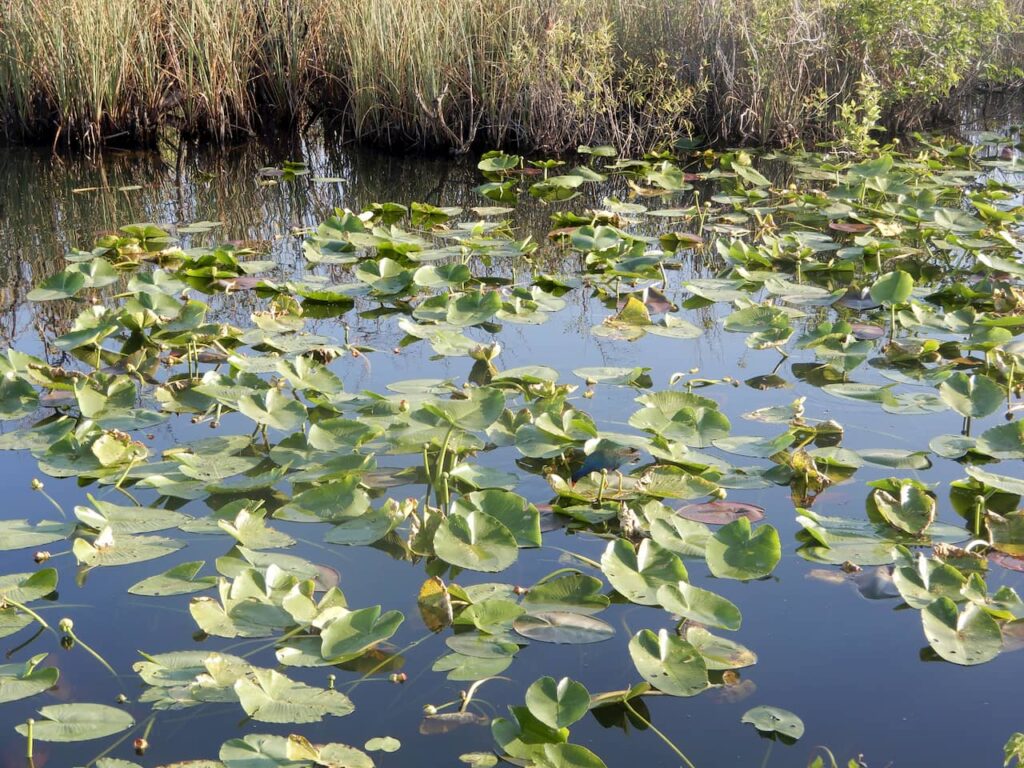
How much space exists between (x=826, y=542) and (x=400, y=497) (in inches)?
31.9

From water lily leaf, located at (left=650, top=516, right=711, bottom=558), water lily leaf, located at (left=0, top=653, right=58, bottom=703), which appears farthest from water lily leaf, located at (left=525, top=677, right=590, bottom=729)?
water lily leaf, located at (left=0, top=653, right=58, bottom=703)

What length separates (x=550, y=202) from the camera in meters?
4.93

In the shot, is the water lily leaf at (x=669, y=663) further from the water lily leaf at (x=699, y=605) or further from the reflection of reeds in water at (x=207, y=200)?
the reflection of reeds in water at (x=207, y=200)

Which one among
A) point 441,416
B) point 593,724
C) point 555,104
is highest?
point 555,104

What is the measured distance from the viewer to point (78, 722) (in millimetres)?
1451

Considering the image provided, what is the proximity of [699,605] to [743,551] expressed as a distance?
0.61 ft

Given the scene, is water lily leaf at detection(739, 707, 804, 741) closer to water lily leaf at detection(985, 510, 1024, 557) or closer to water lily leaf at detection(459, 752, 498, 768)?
water lily leaf at detection(459, 752, 498, 768)

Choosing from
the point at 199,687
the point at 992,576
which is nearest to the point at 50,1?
the point at 199,687

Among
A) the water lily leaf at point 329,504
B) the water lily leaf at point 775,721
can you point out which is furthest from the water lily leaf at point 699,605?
the water lily leaf at point 329,504

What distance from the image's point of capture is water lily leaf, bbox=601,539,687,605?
5.63 feet

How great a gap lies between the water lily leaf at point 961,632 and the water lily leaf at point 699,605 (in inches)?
11.6

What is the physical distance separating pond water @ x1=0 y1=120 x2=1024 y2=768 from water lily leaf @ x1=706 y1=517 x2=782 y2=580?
0.7 inches

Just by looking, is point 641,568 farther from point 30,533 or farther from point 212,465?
point 30,533

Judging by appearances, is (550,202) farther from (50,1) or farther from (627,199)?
(50,1)
